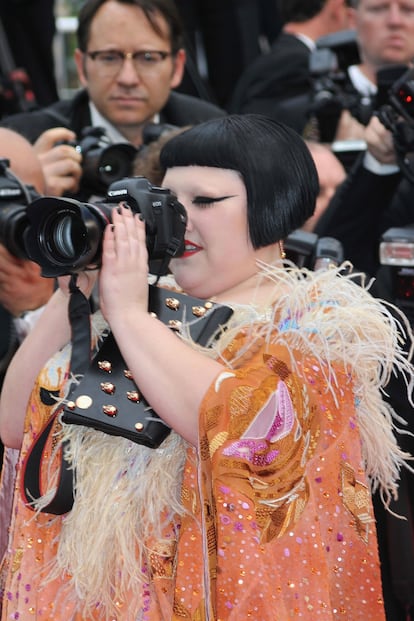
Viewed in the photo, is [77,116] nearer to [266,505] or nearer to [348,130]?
[348,130]

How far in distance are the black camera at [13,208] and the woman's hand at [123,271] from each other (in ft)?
1.79

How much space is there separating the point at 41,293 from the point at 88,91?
102 cm

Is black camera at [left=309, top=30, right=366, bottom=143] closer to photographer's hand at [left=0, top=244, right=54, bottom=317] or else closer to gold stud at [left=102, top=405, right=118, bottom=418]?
photographer's hand at [left=0, top=244, right=54, bottom=317]

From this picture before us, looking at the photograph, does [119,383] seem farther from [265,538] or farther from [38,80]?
[38,80]

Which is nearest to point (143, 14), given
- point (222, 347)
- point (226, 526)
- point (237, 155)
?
point (237, 155)

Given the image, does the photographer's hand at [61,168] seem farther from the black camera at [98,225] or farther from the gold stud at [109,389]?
the gold stud at [109,389]

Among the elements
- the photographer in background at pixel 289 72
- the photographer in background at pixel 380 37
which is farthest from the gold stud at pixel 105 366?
the photographer in background at pixel 289 72

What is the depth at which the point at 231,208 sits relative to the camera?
1.88m

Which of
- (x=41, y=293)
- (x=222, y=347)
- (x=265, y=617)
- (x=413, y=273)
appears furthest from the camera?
(x=41, y=293)

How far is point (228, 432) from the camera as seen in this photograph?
1714 millimetres

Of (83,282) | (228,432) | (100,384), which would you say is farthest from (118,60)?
(228,432)

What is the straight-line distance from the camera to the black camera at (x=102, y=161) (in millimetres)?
2822

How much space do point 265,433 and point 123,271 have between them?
1.16 ft

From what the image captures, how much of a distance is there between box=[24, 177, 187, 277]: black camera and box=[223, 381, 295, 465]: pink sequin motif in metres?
0.32
